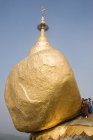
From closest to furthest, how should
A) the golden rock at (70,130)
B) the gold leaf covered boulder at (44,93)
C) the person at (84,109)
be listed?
the golden rock at (70,130), the gold leaf covered boulder at (44,93), the person at (84,109)

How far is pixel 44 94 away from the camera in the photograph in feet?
46.2

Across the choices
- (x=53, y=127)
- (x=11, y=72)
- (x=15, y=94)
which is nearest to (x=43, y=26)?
(x=11, y=72)

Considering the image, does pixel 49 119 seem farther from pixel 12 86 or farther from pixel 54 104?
pixel 12 86

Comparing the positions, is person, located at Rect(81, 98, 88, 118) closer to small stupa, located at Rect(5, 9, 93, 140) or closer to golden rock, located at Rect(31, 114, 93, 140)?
golden rock, located at Rect(31, 114, 93, 140)

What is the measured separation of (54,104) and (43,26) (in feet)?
28.1

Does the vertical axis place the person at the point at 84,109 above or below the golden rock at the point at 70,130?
above

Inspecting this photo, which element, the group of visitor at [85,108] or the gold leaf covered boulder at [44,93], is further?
the group of visitor at [85,108]

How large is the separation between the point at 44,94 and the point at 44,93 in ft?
0.17

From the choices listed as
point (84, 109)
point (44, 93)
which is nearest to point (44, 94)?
point (44, 93)

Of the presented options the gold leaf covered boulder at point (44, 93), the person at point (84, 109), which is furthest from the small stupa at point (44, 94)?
the person at point (84, 109)

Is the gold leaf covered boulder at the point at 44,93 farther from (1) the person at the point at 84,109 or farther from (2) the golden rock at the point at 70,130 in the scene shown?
(1) the person at the point at 84,109

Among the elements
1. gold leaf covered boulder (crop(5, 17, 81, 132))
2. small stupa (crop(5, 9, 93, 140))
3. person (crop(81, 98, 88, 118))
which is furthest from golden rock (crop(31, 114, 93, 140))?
person (crop(81, 98, 88, 118))

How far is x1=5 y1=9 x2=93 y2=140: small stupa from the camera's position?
14.1 metres

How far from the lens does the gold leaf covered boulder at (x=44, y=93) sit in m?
14.1
